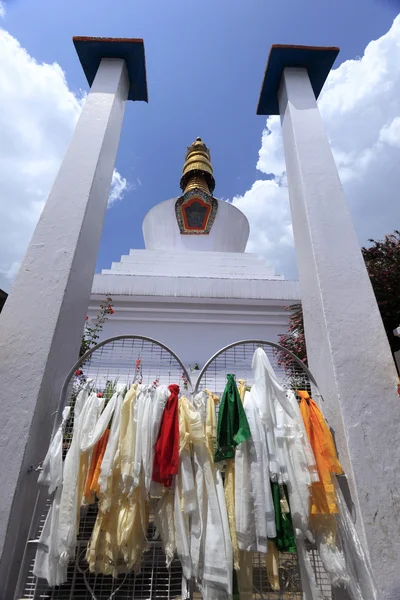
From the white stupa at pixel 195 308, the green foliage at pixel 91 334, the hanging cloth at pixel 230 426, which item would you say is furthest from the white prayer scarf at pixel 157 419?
the white stupa at pixel 195 308

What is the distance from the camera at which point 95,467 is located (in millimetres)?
2102

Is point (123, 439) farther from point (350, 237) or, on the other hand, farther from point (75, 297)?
point (350, 237)

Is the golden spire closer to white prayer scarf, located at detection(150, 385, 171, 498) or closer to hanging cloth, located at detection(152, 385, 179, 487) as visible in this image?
white prayer scarf, located at detection(150, 385, 171, 498)

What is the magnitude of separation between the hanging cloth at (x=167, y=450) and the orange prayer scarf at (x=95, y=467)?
1.22 ft

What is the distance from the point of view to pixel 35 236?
2.78 meters

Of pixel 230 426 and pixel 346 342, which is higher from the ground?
pixel 346 342

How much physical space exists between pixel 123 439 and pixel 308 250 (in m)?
2.21

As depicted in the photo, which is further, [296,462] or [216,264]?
[216,264]

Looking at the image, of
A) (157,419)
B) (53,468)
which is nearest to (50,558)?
(53,468)

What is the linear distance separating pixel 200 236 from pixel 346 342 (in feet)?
32.9

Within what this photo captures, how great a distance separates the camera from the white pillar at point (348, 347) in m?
2.05

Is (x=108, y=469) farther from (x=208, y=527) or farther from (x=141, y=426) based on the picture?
(x=208, y=527)

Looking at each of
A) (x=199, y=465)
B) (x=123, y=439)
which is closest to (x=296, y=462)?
(x=199, y=465)

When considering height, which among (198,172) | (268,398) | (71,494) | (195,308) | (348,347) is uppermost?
(198,172)
